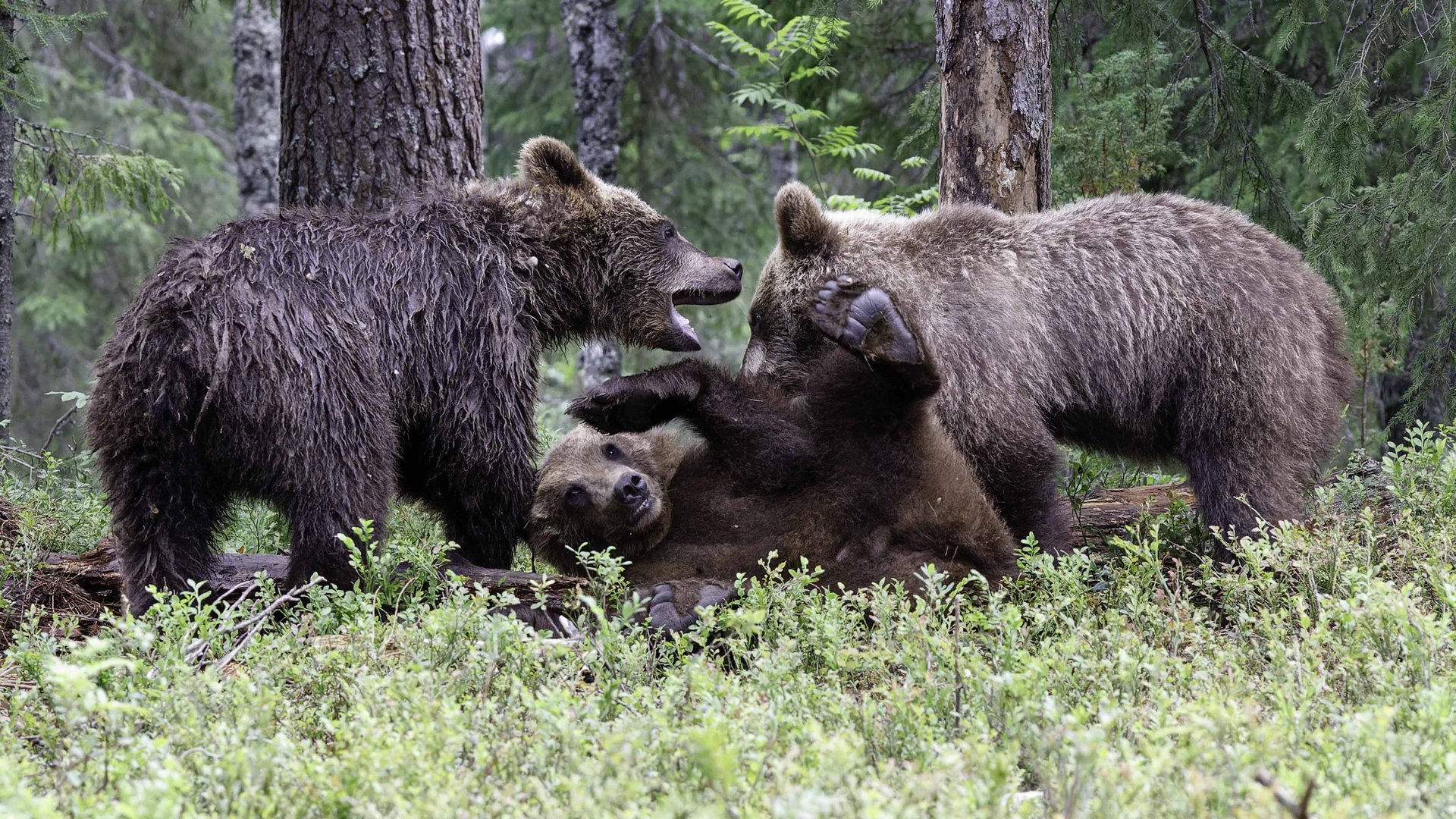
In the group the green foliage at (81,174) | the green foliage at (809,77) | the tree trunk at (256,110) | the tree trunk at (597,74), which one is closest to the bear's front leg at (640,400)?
the green foliage at (809,77)

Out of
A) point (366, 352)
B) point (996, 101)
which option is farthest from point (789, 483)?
point (996, 101)

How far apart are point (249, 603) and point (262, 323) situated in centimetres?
111

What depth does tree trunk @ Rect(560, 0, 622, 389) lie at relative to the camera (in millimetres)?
11711

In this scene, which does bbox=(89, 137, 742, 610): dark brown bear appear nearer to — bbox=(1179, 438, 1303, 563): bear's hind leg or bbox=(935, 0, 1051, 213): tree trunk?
bbox=(935, 0, 1051, 213): tree trunk

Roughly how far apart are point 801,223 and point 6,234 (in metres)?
5.12

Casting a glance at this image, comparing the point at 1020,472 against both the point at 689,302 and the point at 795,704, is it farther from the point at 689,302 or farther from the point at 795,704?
the point at 795,704

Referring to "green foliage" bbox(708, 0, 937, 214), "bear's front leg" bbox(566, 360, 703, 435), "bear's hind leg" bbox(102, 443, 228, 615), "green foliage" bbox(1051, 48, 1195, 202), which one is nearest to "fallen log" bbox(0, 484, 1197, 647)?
"bear's hind leg" bbox(102, 443, 228, 615)

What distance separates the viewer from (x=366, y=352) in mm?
5242

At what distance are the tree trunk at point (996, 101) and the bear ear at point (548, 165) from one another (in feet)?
6.80

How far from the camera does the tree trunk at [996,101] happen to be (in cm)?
658

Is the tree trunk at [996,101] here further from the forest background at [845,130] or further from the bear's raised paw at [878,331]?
the bear's raised paw at [878,331]

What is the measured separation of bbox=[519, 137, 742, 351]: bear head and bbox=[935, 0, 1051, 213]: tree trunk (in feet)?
4.60

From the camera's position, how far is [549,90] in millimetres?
15398

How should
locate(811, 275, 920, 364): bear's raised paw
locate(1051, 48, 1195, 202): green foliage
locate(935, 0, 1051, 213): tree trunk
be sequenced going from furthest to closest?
locate(1051, 48, 1195, 202): green foliage → locate(935, 0, 1051, 213): tree trunk → locate(811, 275, 920, 364): bear's raised paw
